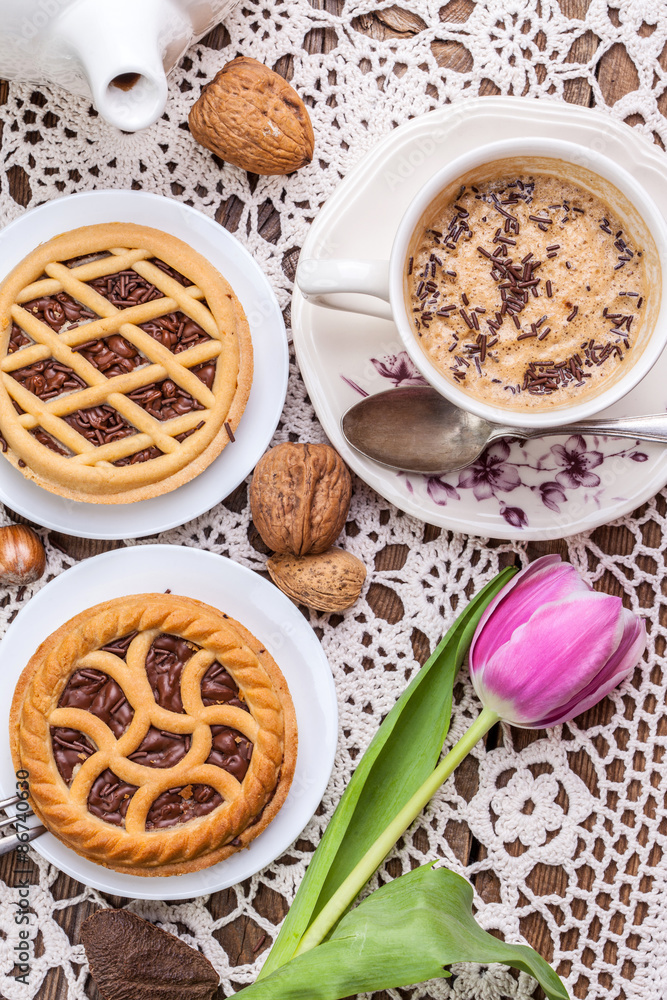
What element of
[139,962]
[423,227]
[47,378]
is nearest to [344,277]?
[423,227]

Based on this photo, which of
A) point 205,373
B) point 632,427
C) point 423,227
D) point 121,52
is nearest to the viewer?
point 121,52

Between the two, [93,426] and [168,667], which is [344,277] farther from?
[168,667]

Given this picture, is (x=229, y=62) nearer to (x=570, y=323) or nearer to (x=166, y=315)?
(x=166, y=315)

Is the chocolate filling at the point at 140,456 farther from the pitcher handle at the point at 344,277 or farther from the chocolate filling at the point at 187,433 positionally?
the pitcher handle at the point at 344,277

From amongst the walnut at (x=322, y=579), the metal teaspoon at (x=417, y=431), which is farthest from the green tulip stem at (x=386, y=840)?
the metal teaspoon at (x=417, y=431)

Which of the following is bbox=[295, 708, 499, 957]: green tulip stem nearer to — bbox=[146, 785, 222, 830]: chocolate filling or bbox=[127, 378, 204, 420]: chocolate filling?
bbox=[146, 785, 222, 830]: chocolate filling
